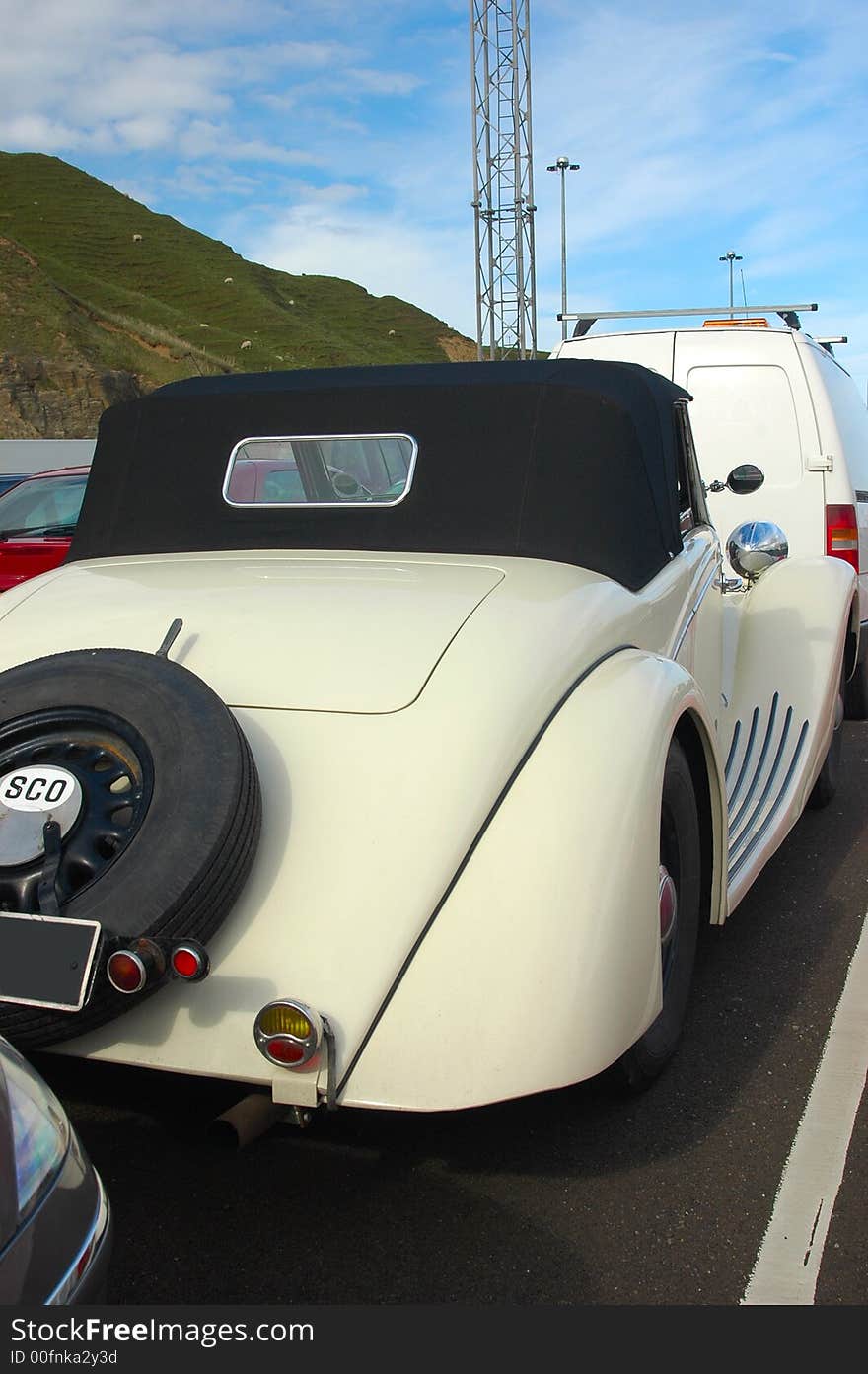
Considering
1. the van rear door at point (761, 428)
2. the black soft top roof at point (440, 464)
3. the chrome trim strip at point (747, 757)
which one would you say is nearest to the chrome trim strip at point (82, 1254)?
the black soft top roof at point (440, 464)

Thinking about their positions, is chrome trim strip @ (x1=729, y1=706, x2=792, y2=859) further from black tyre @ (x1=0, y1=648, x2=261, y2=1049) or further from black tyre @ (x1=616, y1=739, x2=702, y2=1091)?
black tyre @ (x1=0, y1=648, x2=261, y2=1049)

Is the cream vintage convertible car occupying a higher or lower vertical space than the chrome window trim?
lower

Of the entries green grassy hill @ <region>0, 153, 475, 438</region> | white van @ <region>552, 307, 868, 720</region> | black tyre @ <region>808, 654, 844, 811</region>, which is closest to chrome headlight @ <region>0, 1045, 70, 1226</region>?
black tyre @ <region>808, 654, 844, 811</region>

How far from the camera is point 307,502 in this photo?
12.3 feet

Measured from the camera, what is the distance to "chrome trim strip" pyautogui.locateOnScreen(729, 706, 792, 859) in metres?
3.80

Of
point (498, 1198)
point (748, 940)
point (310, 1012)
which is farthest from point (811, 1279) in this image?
point (748, 940)

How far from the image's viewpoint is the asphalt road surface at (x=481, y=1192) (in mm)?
2381

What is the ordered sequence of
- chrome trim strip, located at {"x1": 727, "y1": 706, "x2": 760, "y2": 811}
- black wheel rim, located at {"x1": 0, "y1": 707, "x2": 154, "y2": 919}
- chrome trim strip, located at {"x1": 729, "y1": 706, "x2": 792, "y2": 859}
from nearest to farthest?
black wheel rim, located at {"x1": 0, "y1": 707, "x2": 154, "y2": 919} < chrome trim strip, located at {"x1": 729, "y1": 706, "x2": 792, "y2": 859} < chrome trim strip, located at {"x1": 727, "y1": 706, "x2": 760, "y2": 811}

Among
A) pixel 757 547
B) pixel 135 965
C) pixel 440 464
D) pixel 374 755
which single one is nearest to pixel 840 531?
pixel 757 547

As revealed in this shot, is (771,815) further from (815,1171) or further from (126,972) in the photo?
(126,972)

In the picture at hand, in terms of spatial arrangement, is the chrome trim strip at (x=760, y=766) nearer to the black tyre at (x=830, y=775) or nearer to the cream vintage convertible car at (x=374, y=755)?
the cream vintage convertible car at (x=374, y=755)

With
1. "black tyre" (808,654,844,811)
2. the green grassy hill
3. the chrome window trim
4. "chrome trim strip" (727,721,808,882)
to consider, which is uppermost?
the green grassy hill

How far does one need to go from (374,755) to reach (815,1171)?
4.43 feet

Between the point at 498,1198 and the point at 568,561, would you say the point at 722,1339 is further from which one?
the point at 568,561
